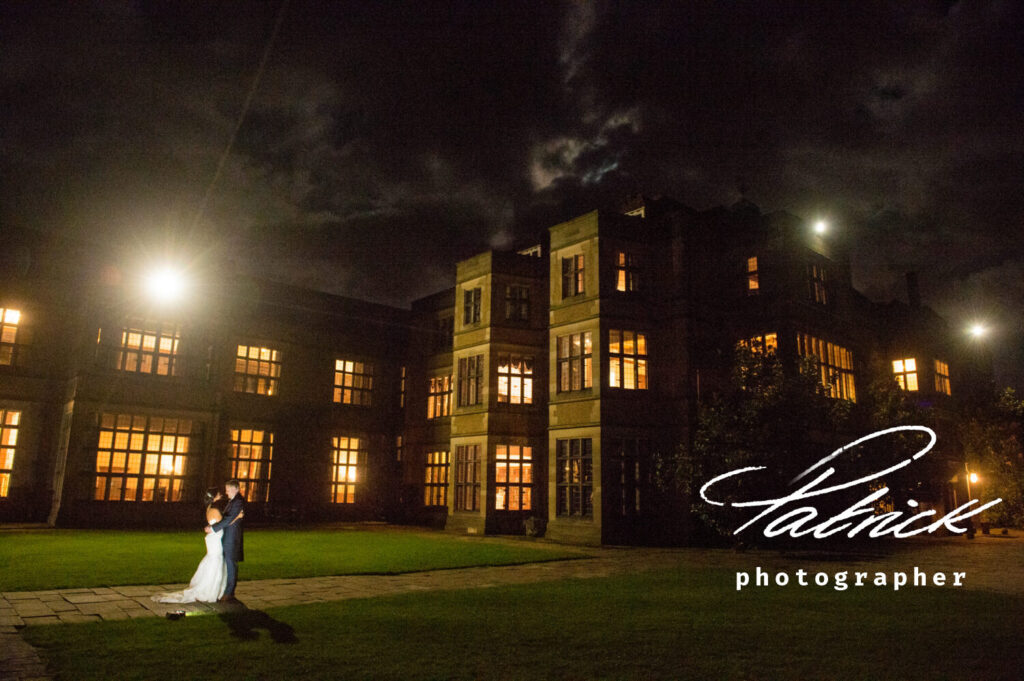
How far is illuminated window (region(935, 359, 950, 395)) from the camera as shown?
32344 millimetres

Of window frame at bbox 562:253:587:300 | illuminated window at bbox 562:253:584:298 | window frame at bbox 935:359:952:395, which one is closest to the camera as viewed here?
window frame at bbox 562:253:587:300

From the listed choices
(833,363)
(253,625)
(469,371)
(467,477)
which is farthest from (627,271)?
(253,625)

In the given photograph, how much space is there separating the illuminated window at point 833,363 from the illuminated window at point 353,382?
21256 millimetres

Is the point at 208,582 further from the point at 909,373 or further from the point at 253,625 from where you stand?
the point at 909,373

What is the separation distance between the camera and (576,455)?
2395 cm

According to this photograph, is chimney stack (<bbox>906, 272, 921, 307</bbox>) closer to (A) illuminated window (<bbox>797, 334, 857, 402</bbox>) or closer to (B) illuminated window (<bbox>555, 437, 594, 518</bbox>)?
(A) illuminated window (<bbox>797, 334, 857, 402</bbox>)

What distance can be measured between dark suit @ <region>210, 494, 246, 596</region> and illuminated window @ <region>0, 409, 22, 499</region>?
21139 millimetres

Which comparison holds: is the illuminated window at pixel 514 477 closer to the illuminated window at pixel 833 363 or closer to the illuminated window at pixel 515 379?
the illuminated window at pixel 515 379

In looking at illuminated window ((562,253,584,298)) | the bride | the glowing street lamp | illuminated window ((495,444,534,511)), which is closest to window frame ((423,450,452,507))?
illuminated window ((495,444,534,511))

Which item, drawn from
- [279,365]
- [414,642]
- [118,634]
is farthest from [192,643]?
[279,365]

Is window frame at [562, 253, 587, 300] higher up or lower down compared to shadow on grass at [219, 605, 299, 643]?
higher up

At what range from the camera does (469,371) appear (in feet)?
94.3

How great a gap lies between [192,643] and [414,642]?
238 centimetres

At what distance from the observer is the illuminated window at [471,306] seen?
2909 cm
